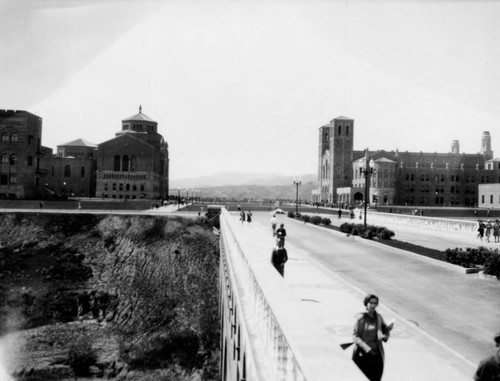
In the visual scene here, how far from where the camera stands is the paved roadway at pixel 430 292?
9636 millimetres

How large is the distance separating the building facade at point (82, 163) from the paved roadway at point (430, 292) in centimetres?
5174

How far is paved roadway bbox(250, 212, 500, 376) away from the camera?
31.6ft

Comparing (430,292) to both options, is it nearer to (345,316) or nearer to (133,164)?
(345,316)

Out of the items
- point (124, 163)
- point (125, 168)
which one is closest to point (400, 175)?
point (125, 168)

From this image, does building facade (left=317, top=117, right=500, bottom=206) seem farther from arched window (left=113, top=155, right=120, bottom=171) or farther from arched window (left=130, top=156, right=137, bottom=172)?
arched window (left=113, top=155, right=120, bottom=171)

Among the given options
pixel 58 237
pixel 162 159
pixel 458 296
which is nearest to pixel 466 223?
pixel 458 296

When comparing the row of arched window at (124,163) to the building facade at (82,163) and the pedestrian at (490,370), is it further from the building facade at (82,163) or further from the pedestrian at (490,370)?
the pedestrian at (490,370)

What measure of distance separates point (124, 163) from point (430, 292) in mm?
65202

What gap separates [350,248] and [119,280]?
73.4 feet

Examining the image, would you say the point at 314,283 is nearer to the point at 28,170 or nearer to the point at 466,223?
the point at 466,223


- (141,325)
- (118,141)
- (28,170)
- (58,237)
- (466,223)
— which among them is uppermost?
(118,141)

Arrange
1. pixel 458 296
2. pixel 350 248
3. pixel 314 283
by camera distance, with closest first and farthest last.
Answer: pixel 458 296, pixel 314 283, pixel 350 248

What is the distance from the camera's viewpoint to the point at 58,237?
45000 mm

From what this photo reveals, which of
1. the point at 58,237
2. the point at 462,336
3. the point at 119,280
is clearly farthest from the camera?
the point at 58,237
